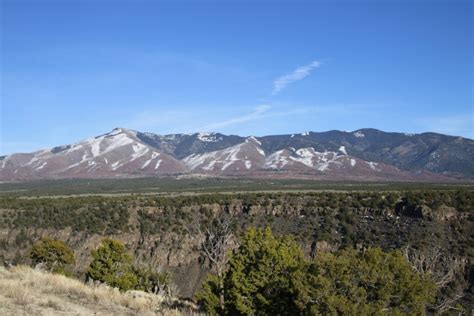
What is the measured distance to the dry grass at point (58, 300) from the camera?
423 inches

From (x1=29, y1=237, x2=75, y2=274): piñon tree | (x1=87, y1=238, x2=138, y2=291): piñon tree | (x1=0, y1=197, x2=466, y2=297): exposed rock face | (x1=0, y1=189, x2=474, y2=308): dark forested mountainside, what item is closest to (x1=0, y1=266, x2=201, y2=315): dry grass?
(x1=87, y1=238, x2=138, y2=291): piñon tree

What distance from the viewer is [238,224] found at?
190ft

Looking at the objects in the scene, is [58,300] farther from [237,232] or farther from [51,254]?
[237,232]

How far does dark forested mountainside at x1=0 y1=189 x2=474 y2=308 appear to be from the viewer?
48.2 meters

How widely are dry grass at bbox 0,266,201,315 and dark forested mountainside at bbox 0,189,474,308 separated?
2973 centimetres

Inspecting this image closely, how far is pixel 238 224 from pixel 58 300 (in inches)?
1828

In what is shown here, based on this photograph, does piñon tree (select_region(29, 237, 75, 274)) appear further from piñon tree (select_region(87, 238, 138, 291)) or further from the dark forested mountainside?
piñon tree (select_region(87, 238, 138, 291))

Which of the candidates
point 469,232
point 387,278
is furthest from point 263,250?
point 469,232

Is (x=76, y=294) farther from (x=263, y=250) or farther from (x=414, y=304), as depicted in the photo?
(x=414, y=304)

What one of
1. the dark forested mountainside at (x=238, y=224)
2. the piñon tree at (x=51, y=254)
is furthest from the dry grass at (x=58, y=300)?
the dark forested mountainside at (x=238, y=224)

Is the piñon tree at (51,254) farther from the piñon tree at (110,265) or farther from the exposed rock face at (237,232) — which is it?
the exposed rock face at (237,232)

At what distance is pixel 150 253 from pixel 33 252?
48.8ft

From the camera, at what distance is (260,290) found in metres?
19.4

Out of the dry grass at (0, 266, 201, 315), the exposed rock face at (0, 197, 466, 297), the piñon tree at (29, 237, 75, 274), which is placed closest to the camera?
the dry grass at (0, 266, 201, 315)
